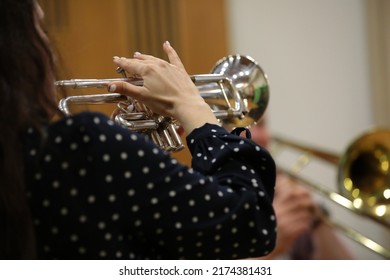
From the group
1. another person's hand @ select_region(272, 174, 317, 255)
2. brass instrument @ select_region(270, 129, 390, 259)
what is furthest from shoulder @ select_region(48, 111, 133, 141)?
another person's hand @ select_region(272, 174, 317, 255)

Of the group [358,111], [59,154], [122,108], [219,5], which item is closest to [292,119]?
[358,111]

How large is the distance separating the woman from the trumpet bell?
1.25 m

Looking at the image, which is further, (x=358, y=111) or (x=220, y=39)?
(x=358, y=111)

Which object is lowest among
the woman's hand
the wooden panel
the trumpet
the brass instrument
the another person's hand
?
the another person's hand

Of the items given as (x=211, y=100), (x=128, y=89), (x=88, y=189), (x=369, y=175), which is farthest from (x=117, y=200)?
(x=369, y=175)

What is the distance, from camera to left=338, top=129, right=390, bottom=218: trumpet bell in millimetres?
2152

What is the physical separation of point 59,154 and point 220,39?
231 cm

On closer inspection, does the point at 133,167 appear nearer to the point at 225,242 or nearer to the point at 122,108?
the point at 225,242

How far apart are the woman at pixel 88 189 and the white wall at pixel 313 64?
7.48ft

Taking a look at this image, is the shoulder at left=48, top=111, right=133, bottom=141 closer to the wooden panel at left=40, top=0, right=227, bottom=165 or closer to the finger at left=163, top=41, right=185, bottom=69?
the finger at left=163, top=41, right=185, bottom=69

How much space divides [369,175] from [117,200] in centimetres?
140

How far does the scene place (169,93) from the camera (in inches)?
42.9
